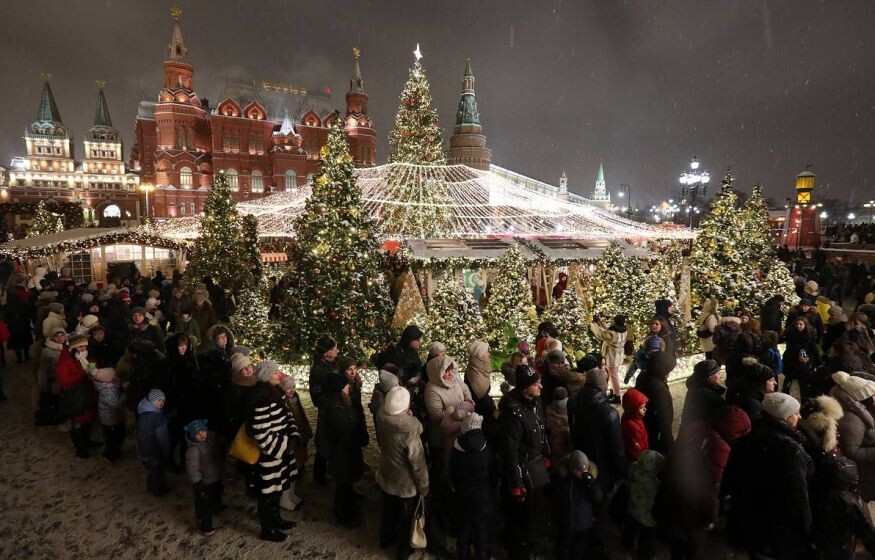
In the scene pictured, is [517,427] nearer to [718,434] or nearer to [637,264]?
[718,434]

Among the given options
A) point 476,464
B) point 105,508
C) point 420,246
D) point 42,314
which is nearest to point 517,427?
point 476,464

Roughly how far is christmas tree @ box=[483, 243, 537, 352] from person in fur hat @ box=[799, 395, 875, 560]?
5273 millimetres

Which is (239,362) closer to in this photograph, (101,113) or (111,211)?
(111,211)

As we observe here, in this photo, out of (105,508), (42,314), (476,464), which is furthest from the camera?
(42,314)

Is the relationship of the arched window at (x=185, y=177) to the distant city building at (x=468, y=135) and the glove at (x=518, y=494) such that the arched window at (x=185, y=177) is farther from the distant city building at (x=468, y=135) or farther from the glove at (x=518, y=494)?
the glove at (x=518, y=494)

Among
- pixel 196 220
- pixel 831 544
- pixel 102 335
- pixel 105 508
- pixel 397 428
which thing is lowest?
pixel 105 508

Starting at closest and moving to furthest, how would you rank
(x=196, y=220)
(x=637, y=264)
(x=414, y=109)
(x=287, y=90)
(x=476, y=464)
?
(x=476, y=464) → (x=637, y=264) → (x=196, y=220) → (x=414, y=109) → (x=287, y=90)

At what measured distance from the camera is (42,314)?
818cm

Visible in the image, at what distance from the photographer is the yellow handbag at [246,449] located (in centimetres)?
371

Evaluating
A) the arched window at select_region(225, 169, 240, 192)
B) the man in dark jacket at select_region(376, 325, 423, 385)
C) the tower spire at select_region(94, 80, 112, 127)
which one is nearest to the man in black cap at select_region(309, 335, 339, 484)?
the man in dark jacket at select_region(376, 325, 423, 385)

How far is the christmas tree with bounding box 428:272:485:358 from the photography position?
8062 millimetres

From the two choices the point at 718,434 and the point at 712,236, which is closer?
the point at 718,434

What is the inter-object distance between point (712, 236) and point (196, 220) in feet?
56.0

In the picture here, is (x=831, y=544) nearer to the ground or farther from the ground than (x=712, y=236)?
nearer to the ground
